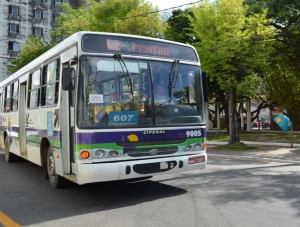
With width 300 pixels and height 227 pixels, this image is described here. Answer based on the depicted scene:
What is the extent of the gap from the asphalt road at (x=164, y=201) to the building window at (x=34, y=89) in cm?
198

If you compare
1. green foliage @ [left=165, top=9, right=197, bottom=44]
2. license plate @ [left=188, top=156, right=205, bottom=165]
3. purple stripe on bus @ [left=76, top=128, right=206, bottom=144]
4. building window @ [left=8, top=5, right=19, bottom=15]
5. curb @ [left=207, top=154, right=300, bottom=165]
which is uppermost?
building window @ [left=8, top=5, right=19, bottom=15]

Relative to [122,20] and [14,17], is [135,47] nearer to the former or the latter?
[122,20]

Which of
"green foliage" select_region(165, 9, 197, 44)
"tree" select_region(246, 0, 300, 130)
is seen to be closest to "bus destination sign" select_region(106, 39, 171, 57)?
"tree" select_region(246, 0, 300, 130)

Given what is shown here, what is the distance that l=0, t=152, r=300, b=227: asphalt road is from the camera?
5090 mm

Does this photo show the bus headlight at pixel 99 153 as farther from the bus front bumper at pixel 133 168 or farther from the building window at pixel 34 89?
the building window at pixel 34 89

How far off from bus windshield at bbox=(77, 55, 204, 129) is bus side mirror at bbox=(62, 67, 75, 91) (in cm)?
22

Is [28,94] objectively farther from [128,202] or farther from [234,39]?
[234,39]

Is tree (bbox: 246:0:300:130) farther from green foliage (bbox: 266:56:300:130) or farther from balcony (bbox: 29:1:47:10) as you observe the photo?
balcony (bbox: 29:1:47:10)

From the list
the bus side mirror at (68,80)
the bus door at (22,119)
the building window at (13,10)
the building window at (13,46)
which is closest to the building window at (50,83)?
Result: the bus side mirror at (68,80)

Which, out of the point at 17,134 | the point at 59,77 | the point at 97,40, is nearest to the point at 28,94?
the point at 17,134

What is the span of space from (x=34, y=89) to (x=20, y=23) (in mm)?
49183

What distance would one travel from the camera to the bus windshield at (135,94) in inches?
231

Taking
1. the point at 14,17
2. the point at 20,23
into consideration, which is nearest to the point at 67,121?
the point at 14,17

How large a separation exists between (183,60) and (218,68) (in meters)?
9.24
